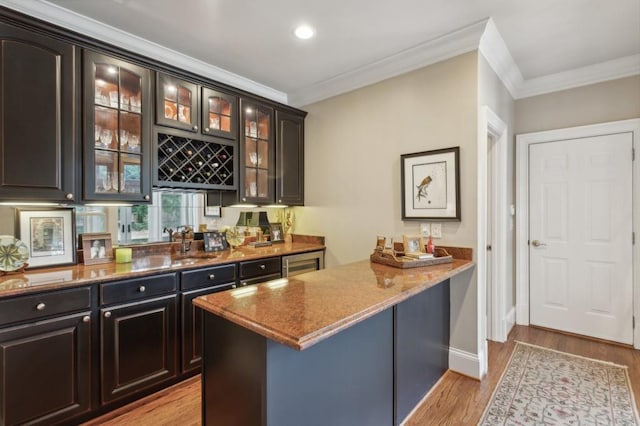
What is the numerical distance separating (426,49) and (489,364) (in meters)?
2.78

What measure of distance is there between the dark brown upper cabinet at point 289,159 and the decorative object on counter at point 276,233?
384mm

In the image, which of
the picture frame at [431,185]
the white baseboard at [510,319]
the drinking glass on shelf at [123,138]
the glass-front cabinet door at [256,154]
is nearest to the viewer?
the drinking glass on shelf at [123,138]

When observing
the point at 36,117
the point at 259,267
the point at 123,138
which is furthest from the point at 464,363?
the point at 36,117

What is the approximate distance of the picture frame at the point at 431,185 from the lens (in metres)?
2.61

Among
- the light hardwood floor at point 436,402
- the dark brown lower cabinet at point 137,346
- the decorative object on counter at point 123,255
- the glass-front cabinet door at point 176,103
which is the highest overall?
the glass-front cabinet door at point 176,103

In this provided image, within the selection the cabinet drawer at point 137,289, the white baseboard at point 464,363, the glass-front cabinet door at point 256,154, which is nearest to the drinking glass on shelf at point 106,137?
the cabinet drawer at point 137,289

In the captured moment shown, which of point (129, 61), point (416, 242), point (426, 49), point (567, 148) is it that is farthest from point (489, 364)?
point (129, 61)

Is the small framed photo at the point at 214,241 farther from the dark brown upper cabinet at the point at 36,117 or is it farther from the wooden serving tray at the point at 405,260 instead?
the wooden serving tray at the point at 405,260

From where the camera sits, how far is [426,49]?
269 centimetres

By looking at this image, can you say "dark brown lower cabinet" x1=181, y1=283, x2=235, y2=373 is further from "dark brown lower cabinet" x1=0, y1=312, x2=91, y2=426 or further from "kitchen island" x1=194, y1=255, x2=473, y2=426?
"kitchen island" x1=194, y1=255, x2=473, y2=426

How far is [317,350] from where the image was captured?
55.6 inches

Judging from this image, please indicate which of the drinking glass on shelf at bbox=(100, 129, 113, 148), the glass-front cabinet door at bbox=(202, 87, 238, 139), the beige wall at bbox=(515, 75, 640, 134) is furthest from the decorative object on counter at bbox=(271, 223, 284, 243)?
the beige wall at bbox=(515, 75, 640, 134)

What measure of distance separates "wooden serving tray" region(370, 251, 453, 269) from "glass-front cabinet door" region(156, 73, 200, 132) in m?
1.95

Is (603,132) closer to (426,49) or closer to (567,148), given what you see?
(567,148)
